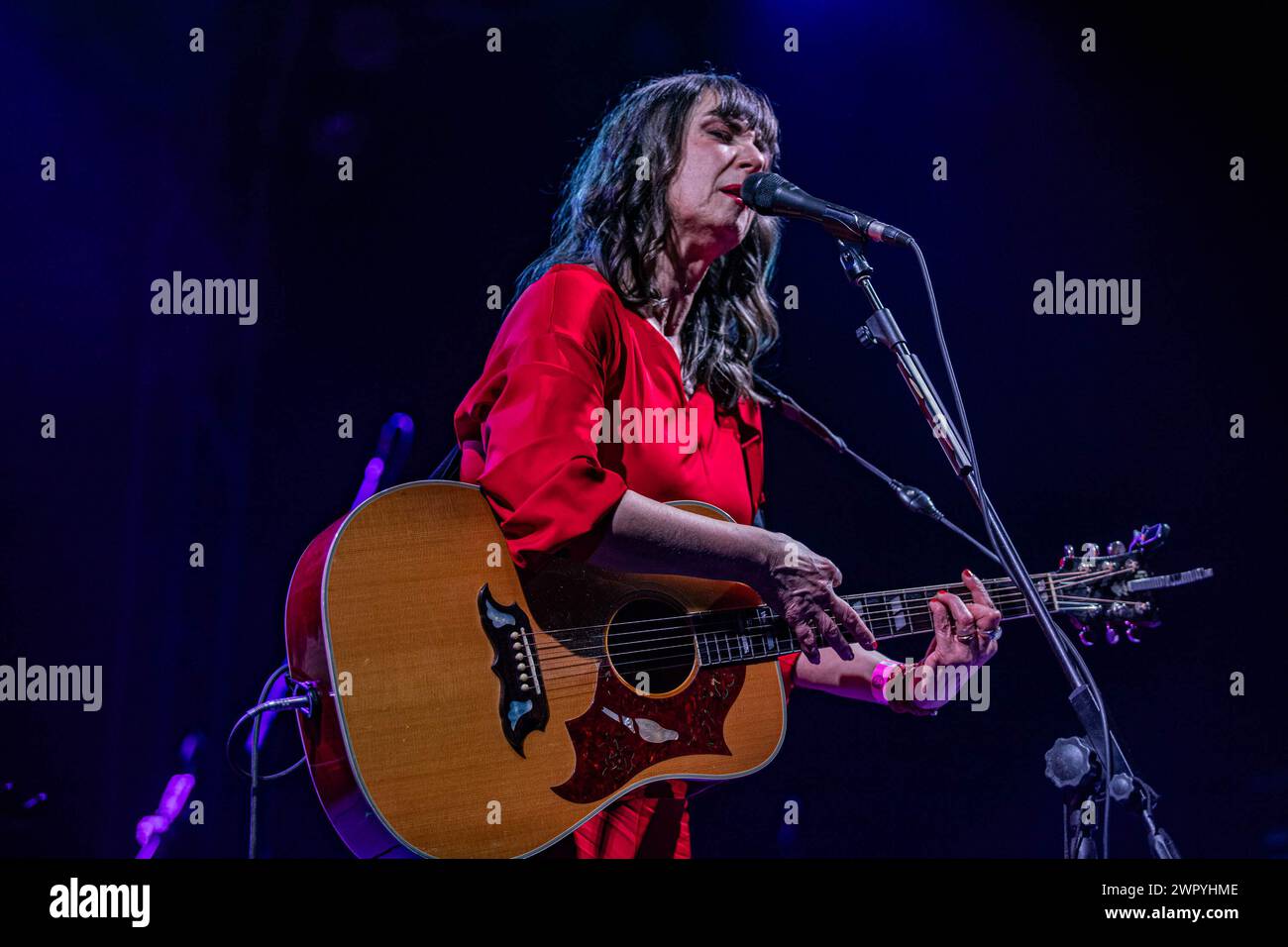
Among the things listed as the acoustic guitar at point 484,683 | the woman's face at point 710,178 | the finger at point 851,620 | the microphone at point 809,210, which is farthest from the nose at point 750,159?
the finger at point 851,620

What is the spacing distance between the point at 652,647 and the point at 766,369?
36.2 inches

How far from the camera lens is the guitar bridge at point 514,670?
6.89 ft

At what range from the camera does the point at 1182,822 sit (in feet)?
9.52

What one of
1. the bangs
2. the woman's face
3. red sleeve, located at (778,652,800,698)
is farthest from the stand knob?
the bangs

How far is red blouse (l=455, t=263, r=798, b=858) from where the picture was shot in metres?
2.14

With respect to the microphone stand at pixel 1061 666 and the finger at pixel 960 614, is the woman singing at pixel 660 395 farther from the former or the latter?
the microphone stand at pixel 1061 666

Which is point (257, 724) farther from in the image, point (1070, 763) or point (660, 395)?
point (1070, 763)

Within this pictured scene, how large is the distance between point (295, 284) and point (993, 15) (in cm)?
191

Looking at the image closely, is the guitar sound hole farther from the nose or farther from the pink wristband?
the nose

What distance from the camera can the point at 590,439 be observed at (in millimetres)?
2205

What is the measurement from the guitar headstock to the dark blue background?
259 millimetres

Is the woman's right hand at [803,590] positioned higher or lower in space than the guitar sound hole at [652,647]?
higher

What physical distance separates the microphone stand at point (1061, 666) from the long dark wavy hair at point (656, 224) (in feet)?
1.27
